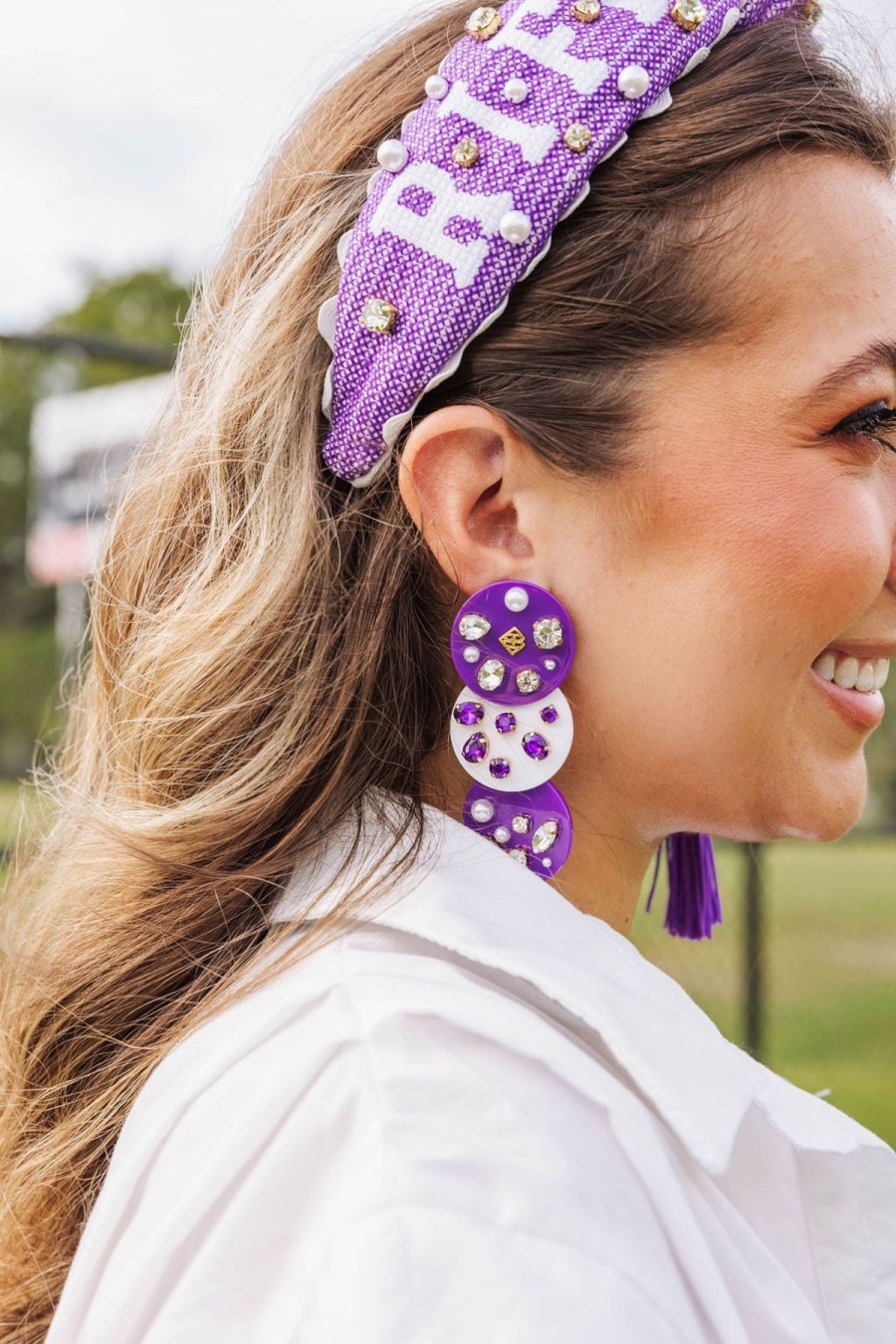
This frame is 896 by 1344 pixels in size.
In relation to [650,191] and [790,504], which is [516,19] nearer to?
[650,191]

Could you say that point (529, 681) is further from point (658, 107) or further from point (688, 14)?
point (688, 14)

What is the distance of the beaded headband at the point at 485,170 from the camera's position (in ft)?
4.92

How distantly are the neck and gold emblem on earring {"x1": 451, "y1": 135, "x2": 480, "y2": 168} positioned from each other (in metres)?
0.66

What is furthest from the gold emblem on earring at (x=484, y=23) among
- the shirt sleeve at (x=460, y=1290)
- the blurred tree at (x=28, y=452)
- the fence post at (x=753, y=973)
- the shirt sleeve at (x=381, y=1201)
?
Result: the fence post at (x=753, y=973)

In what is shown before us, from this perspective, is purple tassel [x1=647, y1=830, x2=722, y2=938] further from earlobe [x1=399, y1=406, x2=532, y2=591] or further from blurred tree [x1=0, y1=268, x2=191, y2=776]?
blurred tree [x1=0, y1=268, x2=191, y2=776]

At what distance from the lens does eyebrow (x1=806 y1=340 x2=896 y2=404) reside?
1500 mm

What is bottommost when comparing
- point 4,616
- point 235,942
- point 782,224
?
point 4,616

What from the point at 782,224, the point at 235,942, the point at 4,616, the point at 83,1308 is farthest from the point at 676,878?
the point at 4,616

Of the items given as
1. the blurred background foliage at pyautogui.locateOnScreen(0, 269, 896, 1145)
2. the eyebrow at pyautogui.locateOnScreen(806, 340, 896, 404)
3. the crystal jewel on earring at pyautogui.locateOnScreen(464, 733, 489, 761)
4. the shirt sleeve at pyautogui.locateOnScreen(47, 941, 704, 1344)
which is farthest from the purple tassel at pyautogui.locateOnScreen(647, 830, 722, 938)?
the shirt sleeve at pyautogui.locateOnScreen(47, 941, 704, 1344)

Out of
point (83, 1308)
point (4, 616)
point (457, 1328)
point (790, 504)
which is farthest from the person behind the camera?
point (4, 616)

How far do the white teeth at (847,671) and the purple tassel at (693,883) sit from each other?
57cm

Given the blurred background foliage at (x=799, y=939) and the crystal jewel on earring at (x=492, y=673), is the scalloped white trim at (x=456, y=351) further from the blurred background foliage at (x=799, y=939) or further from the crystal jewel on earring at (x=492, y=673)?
the blurred background foliage at (x=799, y=939)

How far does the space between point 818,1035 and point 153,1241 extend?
6.82 m

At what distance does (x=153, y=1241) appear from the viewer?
113cm
